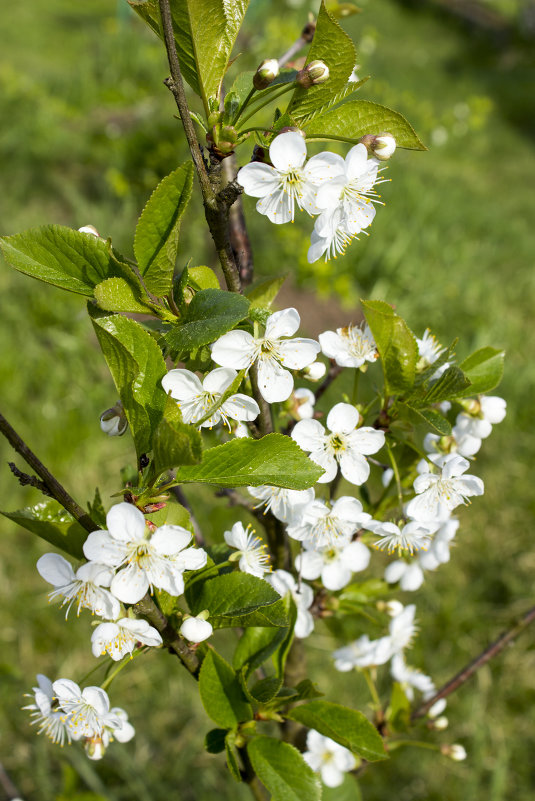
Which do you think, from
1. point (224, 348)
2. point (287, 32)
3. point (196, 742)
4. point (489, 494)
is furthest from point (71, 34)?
point (224, 348)

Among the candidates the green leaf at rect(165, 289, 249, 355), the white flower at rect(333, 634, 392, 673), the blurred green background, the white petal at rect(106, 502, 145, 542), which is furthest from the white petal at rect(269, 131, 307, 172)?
the blurred green background

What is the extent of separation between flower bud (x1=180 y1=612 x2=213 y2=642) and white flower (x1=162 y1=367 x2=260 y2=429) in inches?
8.1

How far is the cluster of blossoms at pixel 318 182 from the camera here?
66 cm

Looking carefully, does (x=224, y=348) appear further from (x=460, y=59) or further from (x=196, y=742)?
(x=460, y=59)

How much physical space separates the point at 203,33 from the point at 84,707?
731mm

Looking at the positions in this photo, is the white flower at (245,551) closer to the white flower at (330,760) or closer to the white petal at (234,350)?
the white petal at (234,350)

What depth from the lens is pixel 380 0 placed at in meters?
9.66

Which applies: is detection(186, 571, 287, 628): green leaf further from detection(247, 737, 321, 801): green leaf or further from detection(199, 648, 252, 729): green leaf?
detection(247, 737, 321, 801): green leaf

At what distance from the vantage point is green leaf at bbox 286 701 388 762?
78cm

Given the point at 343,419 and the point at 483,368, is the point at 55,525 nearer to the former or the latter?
the point at 343,419

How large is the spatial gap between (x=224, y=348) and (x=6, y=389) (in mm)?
2628

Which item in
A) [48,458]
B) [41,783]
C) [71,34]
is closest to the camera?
[41,783]

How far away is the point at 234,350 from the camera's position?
28.0 inches

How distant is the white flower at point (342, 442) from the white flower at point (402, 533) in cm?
6
